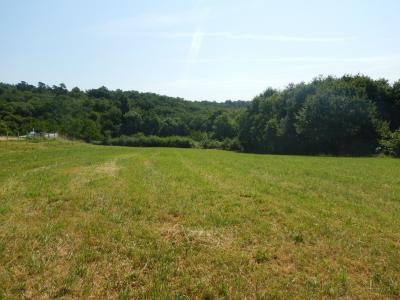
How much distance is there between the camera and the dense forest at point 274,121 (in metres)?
39.3

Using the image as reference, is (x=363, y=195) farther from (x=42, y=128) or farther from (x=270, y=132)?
(x=42, y=128)

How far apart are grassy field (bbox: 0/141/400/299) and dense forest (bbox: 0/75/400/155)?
31046mm

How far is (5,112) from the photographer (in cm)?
7300

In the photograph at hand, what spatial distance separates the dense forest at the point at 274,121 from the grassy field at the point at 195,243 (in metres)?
31.0

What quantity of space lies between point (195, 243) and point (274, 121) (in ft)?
156

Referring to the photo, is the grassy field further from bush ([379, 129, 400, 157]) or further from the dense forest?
the dense forest

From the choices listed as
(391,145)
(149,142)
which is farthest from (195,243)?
(149,142)

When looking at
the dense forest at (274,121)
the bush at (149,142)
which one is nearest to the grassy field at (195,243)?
the dense forest at (274,121)

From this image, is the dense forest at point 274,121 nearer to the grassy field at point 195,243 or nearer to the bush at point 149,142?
the bush at point 149,142

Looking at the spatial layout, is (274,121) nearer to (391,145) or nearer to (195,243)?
(391,145)

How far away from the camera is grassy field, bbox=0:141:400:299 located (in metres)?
4.75

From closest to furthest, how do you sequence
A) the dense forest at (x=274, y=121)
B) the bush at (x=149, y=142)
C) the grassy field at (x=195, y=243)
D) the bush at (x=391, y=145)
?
the grassy field at (x=195, y=243)
the bush at (x=391, y=145)
the dense forest at (x=274, y=121)
the bush at (x=149, y=142)

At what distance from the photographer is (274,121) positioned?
51.8 m

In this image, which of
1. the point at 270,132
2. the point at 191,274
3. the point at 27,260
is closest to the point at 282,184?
the point at 191,274
